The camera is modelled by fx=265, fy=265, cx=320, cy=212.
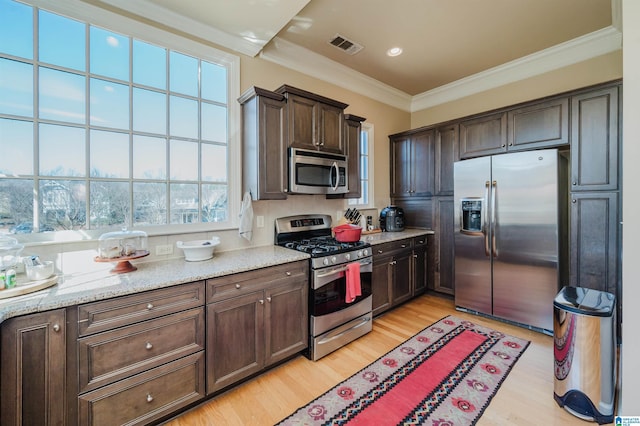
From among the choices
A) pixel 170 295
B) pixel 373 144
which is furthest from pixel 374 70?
pixel 170 295

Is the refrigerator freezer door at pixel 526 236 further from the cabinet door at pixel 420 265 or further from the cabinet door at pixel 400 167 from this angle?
the cabinet door at pixel 400 167

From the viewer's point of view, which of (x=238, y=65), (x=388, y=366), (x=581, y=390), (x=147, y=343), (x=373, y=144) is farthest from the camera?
(x=373, y=144)

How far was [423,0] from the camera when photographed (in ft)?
7.72

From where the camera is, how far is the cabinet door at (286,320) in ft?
7.03

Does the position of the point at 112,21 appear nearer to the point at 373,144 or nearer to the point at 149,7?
the point at 149,7

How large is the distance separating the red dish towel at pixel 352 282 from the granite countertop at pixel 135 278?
1.62 ft

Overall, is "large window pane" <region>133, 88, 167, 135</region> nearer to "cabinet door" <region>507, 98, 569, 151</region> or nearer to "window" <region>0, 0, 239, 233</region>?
"window" <region>0, 0, 239, 233</region>

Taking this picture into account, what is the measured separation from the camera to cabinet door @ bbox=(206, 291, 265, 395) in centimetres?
184

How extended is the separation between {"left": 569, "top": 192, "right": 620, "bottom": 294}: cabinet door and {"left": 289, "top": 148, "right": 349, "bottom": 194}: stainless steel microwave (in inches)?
92.8

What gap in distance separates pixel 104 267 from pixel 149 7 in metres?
2.08

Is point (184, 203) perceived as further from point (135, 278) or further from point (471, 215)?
point (471, 215)

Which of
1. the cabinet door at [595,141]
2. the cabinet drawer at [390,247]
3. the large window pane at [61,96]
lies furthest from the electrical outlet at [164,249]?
the cabinet door at [595,141]

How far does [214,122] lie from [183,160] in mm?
490

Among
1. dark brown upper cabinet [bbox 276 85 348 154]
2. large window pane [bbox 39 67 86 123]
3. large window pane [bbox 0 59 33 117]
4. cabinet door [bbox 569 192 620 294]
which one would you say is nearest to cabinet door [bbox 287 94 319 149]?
dark brown upper cabinet [bbox 276 85 348 154]
